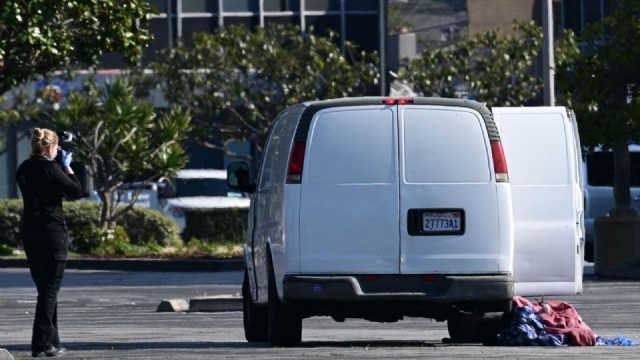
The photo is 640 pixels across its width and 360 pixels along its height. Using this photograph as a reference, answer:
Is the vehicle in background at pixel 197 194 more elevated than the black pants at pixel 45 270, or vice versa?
the black pants at pixel 45 270

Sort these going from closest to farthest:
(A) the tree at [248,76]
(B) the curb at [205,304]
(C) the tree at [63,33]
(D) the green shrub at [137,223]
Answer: (B) the curb at [205,304] < (C) the tree at [63,33] < (D) the green shrub at [137,223] < (A) the tree at [248,76]

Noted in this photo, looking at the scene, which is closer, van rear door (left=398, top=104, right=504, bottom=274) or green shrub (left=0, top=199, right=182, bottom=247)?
van rear door (left=398, top=104, right=504, bottom=274)

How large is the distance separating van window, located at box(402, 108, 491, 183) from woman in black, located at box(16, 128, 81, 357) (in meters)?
2.47

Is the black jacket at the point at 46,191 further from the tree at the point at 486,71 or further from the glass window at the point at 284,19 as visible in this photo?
the glass window at the point at 284,19

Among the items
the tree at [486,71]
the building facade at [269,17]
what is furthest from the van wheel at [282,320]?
the building facade at [269,17]

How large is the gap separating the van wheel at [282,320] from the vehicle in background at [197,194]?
24776mm

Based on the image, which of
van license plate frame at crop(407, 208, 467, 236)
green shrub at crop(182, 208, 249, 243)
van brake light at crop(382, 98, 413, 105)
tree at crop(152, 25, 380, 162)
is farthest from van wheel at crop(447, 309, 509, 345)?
tree at crop(152, 25, 380, 162)

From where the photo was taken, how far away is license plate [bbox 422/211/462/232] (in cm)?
1183

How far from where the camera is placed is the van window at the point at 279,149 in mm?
12133

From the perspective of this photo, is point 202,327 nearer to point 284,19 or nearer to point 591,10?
point 284,19

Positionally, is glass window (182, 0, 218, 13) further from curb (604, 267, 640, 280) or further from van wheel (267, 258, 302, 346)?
van wheel (267, 258, 302, 346)

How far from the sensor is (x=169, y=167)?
3250 centimetres

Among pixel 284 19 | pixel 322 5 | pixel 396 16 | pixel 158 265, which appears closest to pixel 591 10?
pixel 322 5

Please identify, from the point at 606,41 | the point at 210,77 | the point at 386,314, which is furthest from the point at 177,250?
the point at 386,314
